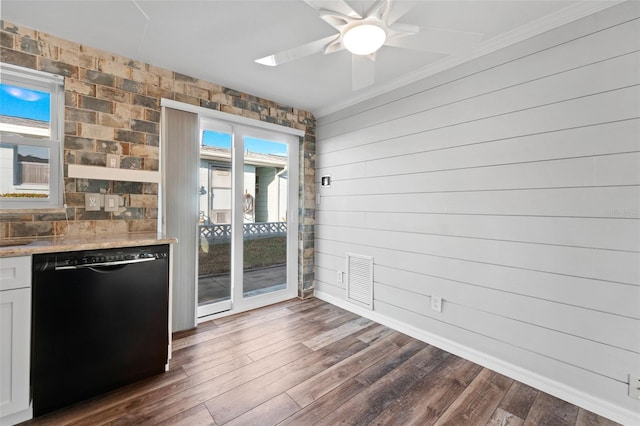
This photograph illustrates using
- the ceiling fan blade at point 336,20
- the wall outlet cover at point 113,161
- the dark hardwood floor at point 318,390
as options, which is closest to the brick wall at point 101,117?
the wall outlet cover at point 113,161

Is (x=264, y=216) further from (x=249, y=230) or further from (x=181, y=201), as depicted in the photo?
(x=181, y=201)

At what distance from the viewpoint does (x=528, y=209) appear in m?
2.00

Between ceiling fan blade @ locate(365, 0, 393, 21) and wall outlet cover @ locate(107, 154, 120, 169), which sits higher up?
ceiling fan blade @ locate(365, 0, 393, 21)

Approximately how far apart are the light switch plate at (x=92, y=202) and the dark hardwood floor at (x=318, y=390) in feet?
4.61

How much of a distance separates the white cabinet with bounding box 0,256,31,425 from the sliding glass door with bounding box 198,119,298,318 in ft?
4.71

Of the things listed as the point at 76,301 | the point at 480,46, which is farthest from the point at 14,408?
the point at 480,46

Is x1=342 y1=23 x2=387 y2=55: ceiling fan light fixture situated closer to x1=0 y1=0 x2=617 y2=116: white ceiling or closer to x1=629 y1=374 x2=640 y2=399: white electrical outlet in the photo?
x1=0 y1=0 x2=617 y2=116: white ceiling

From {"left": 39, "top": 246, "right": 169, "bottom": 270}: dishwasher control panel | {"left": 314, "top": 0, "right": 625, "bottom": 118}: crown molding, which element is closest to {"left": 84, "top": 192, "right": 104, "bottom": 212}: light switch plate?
{"left": 39, "top": 246, "right": 169, "bottom": 270}: dishwasher control panel

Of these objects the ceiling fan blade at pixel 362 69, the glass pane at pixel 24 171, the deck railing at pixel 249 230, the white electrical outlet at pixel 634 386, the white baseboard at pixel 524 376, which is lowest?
the white baseboard at pixel 524 376

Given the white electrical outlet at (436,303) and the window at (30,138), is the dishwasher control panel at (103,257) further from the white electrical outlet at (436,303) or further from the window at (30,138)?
the white electrical outlet at (436,303)

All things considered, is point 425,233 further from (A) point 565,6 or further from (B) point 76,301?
(B) point 76,301

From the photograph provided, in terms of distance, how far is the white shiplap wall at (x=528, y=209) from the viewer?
166 centimetres

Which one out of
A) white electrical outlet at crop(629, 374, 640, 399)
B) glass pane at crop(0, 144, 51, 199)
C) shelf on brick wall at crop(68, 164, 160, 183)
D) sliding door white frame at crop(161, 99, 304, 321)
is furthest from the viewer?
sliding door white frame at crop(161, 99, 304, 321)

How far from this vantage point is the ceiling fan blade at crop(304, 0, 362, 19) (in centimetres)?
131
